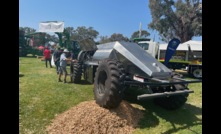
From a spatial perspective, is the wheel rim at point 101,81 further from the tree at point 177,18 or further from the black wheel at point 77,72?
the tree at point 177,18

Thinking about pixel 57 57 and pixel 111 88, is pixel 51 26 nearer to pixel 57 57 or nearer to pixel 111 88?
pixel 57 57

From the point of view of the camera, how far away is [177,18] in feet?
104

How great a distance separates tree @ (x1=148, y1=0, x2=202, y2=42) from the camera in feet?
99.7

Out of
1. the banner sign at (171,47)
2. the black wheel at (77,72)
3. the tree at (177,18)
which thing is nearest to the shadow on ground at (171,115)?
the black wheel at (77,72)

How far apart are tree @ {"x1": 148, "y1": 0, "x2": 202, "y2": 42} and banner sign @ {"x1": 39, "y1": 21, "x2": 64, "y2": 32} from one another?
15.3 meters

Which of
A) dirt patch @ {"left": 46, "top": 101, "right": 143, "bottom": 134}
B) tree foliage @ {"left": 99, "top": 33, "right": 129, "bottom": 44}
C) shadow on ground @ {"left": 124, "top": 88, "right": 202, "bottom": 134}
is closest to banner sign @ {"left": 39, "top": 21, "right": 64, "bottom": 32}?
tree foliage @ {"left": 99, "top": 33, "right": 129, "bottom": 44}

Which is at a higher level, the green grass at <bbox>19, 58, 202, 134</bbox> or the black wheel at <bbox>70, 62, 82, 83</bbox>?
the black wheel at <bbox>70, 62, 82, 83</bbox>

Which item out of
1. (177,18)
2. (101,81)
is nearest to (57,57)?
(101,81)

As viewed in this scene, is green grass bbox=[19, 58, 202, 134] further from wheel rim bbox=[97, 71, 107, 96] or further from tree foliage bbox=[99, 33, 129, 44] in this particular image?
tree foliage bbox=[99, 33, 129, 44]

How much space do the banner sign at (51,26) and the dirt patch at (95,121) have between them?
57.1 ft

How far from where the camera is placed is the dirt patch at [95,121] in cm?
546
